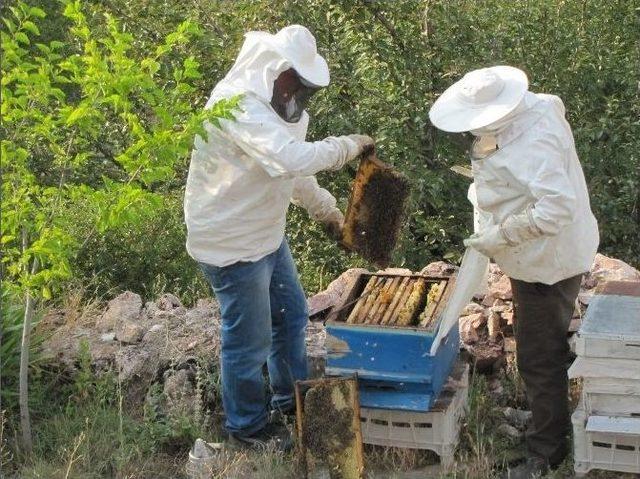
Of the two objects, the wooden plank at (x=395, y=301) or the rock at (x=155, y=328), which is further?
the rock at (x=155, y=328)

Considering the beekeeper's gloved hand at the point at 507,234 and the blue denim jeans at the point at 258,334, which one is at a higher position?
the beekeeper's gloved hand at the point at 507,234

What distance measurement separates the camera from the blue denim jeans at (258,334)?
15.2 ft

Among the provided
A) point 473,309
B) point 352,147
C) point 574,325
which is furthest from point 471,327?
point 352,147

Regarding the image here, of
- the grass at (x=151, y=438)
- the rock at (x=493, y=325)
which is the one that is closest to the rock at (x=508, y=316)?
the rock at (x=493, y=325)

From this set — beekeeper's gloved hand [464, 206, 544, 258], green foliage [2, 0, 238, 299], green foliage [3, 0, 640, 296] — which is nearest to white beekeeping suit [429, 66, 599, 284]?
beekeeper's gloved hand [464, 206, 544, 258]

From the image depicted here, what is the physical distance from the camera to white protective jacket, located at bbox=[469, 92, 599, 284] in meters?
4.00

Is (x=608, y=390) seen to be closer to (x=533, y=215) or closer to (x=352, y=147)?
(x=533, y=215)

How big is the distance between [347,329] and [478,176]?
36.0 inches

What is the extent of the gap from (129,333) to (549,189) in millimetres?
2627

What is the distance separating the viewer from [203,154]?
14.9 feet

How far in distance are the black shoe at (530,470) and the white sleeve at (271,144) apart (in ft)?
5.36

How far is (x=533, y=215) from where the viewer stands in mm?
3996

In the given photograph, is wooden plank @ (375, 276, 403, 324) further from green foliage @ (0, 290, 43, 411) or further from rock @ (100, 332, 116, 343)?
green foliage @ (0, 290, 43, 411)

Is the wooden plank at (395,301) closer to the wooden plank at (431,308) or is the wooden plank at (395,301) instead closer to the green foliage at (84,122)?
the wooden plank at (431,308)
